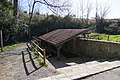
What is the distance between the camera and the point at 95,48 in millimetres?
14180

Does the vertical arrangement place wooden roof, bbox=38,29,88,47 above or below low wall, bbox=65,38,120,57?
above

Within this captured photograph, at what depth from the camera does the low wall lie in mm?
11893

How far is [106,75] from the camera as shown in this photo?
7016mm

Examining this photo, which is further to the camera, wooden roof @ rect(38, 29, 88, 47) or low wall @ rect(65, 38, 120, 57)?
wooden roof @ rect(38, 29, 88, 47)

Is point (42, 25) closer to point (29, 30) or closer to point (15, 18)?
point (29, 30)

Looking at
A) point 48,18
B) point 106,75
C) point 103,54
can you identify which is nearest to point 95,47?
point 103,54

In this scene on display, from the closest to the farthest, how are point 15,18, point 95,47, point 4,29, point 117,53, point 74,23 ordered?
point 117,53 → point 95,47 → point 4,29 → point 15,18 → point 74,23

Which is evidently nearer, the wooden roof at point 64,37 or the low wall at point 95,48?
the low wall at point 95,48

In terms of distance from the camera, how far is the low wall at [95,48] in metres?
11.9

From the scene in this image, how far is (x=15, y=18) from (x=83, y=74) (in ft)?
63.5

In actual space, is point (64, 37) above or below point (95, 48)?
above

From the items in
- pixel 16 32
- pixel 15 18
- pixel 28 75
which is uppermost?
pixel 15 18

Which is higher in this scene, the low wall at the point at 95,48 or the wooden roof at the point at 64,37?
the wooden roof at the point at 64,37

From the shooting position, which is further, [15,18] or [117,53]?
[15,18]
